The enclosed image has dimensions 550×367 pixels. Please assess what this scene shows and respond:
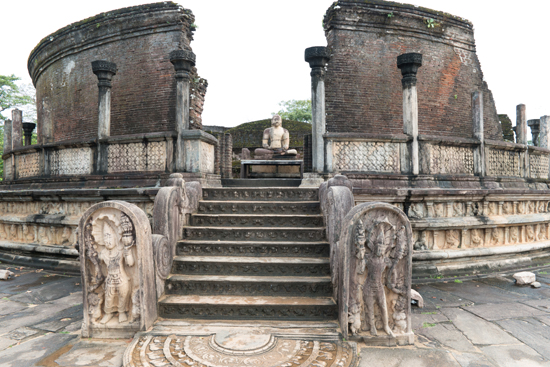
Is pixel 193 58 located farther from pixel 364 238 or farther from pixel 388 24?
pixel 388 24


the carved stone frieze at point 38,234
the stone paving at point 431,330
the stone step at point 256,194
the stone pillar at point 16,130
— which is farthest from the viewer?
the stone pillar at point 16,130

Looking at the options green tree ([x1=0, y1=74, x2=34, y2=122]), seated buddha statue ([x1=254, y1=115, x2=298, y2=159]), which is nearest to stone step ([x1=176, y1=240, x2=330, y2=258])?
seated buddha statue ([x1=254, y1=115, x2=298, y2=159])

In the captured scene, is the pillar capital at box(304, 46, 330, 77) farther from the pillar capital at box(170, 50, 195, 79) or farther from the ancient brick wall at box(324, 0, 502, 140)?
the ancient brick wall at box(324, 0, 502, 140)

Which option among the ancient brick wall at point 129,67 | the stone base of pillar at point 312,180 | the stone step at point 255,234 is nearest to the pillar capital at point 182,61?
the stone base of pillar at point 312,180

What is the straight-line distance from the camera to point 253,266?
4031mm

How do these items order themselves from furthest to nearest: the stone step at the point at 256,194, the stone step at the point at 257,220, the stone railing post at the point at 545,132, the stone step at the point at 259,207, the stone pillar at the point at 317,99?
1. the stone railing post at the point at 545,132
2. the stone pillar at the point at 317,99
3. the stone step at the point at 256,194
4. the stone step at the point at 259,207
5. the stone step at the point at 257,220

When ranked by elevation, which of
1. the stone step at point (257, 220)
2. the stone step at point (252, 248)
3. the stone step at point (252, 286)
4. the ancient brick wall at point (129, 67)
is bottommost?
the stone step at point (252, 286)

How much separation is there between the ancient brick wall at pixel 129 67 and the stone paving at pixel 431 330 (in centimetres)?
721

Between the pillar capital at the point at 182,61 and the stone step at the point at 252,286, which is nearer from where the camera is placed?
the stone step at the point at 252,286

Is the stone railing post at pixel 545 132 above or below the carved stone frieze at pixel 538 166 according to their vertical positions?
above

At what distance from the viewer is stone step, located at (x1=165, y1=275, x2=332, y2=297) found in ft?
12.3

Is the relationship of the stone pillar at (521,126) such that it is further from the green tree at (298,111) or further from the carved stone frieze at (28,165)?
the green tree at (298,111)

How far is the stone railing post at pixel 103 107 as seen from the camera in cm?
668

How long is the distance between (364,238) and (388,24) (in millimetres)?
10117
